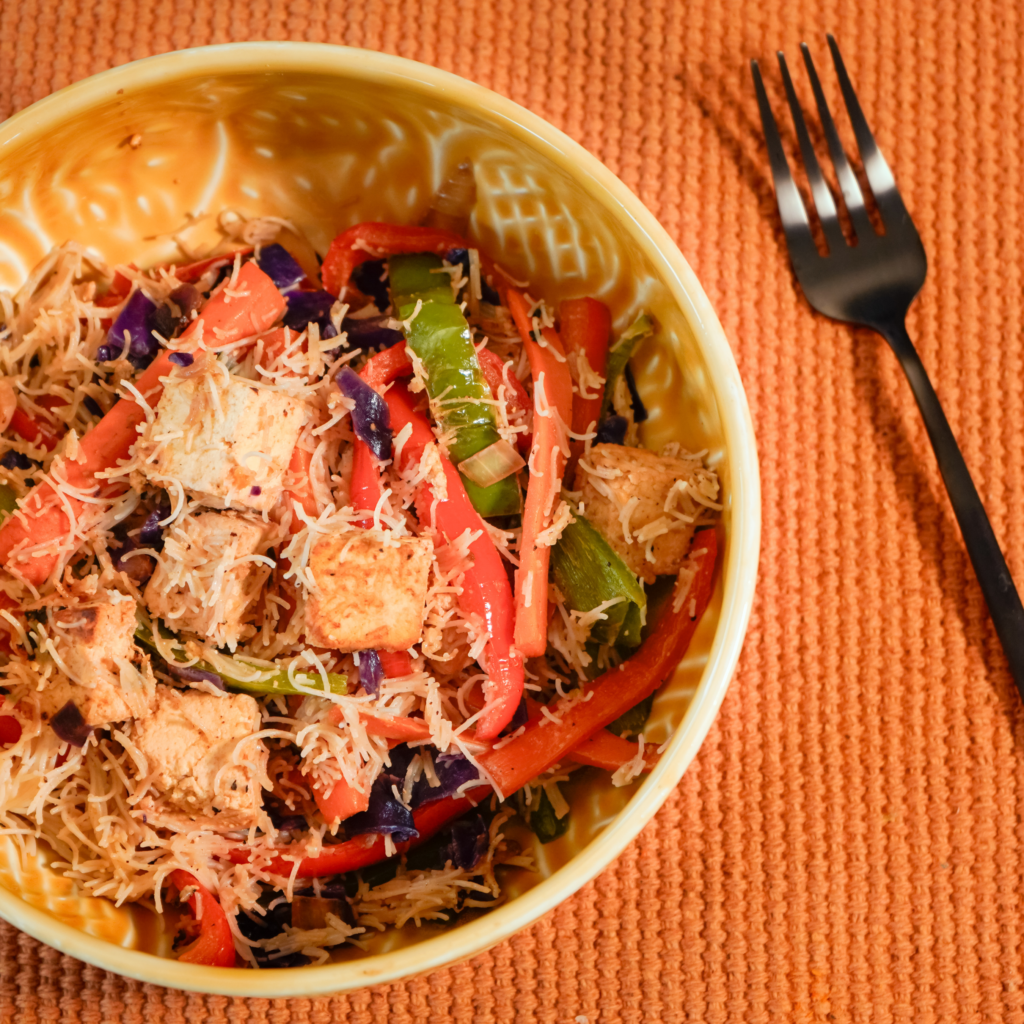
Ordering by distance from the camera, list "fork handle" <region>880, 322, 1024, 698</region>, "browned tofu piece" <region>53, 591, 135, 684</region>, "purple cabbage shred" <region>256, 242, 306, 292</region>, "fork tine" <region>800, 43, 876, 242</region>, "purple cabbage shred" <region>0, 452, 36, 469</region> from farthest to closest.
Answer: "fork tine" <region>800, 43, 876, 242</region> < "fork handle" <region>880, 322, 1024, 698</region> < "purple cabbage shred" <region>256, 242, 306, 292</region> < "purple cabbage shred" <region>0, 452, 36, 469</region> < "browned tofu piece" <region>53, 591, 135, 684</region>

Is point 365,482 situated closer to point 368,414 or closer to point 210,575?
point 368,414

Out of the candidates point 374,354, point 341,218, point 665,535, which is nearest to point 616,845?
point 665,535

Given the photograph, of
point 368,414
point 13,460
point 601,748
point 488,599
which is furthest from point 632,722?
point 13,460

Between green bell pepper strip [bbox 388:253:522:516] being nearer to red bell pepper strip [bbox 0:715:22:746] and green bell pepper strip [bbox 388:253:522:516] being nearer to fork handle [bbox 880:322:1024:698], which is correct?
red bell pepper strip [bbox 0:715:22:746]

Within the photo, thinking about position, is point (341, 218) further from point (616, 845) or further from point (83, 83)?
point (616, 845)

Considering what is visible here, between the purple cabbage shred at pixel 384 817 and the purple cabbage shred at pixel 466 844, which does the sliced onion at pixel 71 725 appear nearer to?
the purple cabbage shred at pixel 384 817

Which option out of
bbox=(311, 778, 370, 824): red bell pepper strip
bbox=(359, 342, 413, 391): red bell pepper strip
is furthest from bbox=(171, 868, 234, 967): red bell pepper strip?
bbox=(359, 342, 413, 391): red bell pepper strip

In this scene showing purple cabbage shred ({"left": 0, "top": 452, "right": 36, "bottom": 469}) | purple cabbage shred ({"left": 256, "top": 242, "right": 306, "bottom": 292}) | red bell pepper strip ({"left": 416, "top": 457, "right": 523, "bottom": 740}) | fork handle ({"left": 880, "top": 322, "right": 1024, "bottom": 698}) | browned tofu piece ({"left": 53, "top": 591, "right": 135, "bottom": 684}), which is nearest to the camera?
browned tofu piece ({"left": 53, "top": 591, "right": 135, "bottom": 684})
